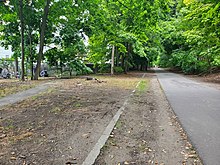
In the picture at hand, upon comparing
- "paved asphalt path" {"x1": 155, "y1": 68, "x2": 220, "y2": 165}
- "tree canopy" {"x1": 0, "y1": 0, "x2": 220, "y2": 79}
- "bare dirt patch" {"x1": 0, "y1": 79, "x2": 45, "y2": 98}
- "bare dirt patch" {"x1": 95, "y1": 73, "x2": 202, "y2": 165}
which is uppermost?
"tree canopy" {"x1": 0, "y1": 0, "x2": 220, "y2": 79}

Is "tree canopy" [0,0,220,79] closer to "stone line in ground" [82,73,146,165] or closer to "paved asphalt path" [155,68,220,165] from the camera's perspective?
"paved asphalt path" [155,68,220,165]

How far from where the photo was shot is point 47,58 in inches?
872

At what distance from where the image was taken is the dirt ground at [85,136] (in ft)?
11.6

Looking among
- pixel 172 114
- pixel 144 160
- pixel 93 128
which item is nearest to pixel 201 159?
pixel 144 160

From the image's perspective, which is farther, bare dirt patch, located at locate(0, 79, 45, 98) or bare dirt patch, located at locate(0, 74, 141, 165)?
bare dirt patch, located at locate(0, 79, 45, 98)

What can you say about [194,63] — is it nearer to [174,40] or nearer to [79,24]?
[174,40]

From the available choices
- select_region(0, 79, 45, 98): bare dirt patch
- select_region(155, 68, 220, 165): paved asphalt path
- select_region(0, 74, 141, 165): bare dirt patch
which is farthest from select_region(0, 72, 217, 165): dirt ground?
select_region(0, 79, 45, 98): bare dirt patch

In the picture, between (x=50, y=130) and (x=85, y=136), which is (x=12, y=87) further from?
(x=85, y=136)

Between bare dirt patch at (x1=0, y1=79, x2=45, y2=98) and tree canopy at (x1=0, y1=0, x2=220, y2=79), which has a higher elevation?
tree canopy at (x1=0, y1=0, x2=220, y2=79)

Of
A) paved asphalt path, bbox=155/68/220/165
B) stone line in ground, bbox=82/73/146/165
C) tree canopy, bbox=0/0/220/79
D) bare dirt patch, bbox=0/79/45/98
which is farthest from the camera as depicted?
tree canopy, bbox=0/0/220/79

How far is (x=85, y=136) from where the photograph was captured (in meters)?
4.49

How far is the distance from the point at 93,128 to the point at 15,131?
1586 mm

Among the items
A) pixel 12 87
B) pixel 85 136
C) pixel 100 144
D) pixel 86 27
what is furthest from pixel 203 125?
pixel 86 27

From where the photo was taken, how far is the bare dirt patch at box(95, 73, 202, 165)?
354cm
